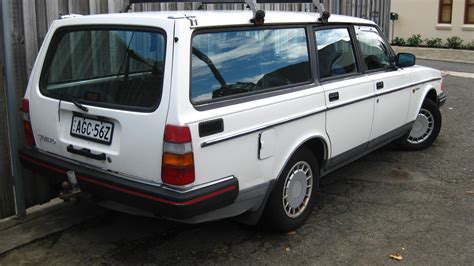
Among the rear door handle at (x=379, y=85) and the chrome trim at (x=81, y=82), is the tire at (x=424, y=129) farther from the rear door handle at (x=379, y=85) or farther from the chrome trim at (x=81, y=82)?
the chrome trim at (x=81, y=82)

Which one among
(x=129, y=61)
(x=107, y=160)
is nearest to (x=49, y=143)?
(x=107, y=160)

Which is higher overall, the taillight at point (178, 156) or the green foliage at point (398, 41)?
the green foliage at point (398, 41)

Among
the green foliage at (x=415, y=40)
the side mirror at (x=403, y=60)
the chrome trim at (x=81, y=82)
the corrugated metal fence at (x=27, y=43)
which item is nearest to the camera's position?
the chrome trim at (x=81, y=82)

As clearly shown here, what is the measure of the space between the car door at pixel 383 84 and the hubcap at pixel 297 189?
1154 millimetres

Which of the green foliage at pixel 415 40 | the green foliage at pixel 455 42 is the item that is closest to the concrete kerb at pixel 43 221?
the green foliage at pixel 455 42

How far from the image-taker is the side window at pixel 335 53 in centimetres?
460

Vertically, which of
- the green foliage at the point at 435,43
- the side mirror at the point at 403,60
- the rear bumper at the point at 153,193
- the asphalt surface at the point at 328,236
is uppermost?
the side mirror at the point at 403,60

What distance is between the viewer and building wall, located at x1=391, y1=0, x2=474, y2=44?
→ 19.7 m

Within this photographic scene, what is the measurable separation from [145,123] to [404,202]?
111 inches

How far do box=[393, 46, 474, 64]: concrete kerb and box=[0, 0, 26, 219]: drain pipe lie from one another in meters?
14.6

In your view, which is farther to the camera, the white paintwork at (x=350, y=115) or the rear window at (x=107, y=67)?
the white paintwork at (x=350, y=115)

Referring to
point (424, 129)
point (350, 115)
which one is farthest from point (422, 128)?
point (350, 115)

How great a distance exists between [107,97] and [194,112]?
715mm

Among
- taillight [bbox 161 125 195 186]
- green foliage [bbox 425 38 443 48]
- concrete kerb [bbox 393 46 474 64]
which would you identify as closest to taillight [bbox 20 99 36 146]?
taillight [bbox 161 125 195 186]
